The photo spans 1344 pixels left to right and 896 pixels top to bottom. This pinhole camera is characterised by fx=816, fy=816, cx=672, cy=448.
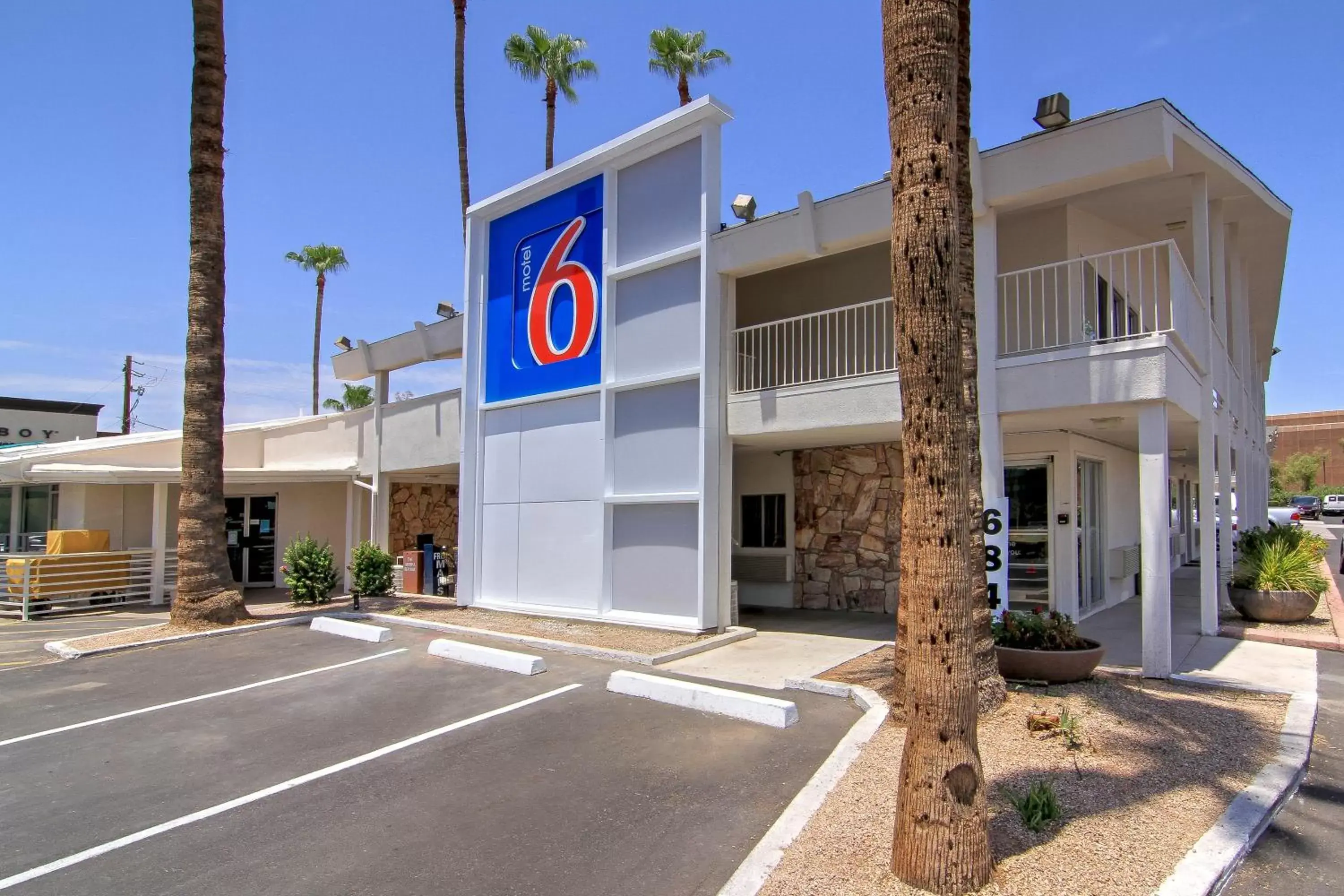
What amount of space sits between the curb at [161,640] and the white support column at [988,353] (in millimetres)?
10661

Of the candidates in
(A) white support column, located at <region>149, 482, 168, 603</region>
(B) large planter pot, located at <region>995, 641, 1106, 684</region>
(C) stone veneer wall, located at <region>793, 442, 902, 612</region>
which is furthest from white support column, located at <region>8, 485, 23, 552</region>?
(B) large planter pot, located at <region>995, 641, 1106, 684</region>

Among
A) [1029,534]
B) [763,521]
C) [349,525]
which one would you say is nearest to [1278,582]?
[1029,534]

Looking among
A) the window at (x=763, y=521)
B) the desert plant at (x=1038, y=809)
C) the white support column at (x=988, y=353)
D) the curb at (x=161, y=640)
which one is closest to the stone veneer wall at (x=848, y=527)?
the window at (x=763, y=521)

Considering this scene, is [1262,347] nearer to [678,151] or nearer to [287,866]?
[678,151]

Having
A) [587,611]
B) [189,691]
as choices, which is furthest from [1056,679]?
[189,691]

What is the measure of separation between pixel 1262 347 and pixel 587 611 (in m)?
22.8

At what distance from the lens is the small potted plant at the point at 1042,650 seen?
720 centimetres

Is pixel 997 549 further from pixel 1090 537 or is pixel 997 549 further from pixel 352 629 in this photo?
pixel 352 629

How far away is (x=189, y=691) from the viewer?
350 inches

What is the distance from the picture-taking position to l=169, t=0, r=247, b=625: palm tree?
1297 centimetres

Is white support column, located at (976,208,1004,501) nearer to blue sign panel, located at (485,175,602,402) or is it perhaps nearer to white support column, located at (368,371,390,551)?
blue sign panel, located at (485,175,602,402)

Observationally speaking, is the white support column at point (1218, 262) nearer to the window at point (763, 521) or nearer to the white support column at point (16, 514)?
the window at point (763, 521)

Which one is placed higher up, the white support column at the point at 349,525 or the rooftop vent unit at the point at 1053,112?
the rooftop vent unit at the point at 1053,112

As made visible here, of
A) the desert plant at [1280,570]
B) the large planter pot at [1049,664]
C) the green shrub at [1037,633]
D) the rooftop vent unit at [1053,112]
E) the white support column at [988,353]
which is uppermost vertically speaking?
the rooftop vent unit at [1053,112]
